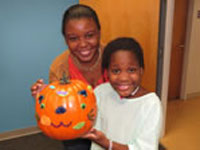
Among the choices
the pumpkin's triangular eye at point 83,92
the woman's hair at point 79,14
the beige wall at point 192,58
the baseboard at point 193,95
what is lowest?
the baseboard at point 193,95

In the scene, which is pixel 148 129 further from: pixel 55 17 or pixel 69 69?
pixel 55 17

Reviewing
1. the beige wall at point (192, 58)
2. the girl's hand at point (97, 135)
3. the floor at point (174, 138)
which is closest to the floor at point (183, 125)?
the floor at point (174, 138)

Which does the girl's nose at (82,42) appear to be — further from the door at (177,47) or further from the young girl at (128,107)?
the door at (177,47)

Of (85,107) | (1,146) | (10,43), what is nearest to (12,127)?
(1,146)

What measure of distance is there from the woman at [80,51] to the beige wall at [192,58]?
268 cm

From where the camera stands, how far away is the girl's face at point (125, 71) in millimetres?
933

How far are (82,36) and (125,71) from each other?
13.2 inches

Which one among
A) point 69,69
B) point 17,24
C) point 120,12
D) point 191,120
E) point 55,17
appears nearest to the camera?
point 69,69

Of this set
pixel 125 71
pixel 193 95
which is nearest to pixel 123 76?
pixel 125 71

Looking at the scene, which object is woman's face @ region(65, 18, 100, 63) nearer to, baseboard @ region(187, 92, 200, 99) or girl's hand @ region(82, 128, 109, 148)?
girl's hand @ region(82, 128, 109, 148)

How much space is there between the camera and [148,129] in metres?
0.93

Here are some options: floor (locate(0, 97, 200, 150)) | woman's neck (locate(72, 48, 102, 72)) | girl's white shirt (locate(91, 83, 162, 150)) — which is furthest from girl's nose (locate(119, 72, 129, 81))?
floor (locate(0, 97, 200, 150))

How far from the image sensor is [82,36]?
3.61 ft

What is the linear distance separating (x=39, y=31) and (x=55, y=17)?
29 cm
